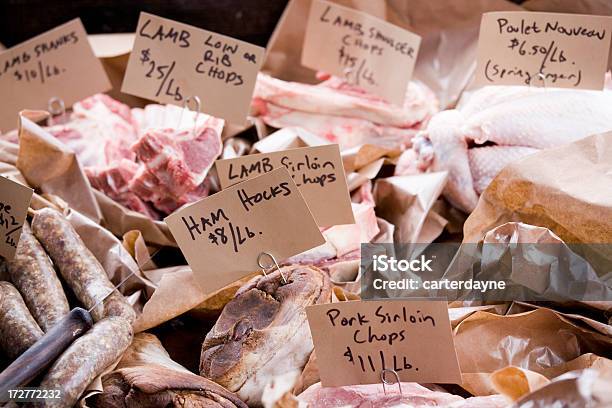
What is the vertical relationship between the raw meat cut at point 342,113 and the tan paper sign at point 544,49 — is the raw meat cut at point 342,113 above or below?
below

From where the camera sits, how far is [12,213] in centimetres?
153

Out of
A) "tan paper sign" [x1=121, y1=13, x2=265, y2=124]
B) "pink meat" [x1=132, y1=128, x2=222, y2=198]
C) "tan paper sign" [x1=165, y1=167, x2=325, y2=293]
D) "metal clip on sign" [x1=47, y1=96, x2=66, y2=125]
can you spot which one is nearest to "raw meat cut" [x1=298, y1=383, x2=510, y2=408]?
"tan paper sign" [x1=165, y1=167, x2=325, y2=293]

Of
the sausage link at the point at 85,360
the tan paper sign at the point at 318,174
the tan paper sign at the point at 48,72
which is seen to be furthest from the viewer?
the tan paper sign at the point at 48,72

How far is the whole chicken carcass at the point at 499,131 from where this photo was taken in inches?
74.7

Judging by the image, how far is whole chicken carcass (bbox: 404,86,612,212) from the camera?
190 cm

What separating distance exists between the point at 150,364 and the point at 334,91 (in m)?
1.25

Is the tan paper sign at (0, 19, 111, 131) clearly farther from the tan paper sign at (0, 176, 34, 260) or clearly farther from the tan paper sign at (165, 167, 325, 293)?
the tan paper sign at (165, 167, 325, 293)

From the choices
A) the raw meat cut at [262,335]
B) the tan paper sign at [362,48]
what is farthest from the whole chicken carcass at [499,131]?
the raw meat cut at [262,335]

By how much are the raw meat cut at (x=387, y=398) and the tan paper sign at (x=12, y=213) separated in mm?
651

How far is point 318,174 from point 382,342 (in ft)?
1.64

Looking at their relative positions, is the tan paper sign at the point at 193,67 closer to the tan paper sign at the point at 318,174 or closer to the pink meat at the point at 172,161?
the pink meat at the point at 172,161

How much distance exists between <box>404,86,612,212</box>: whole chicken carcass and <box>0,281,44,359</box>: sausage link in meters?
1.12

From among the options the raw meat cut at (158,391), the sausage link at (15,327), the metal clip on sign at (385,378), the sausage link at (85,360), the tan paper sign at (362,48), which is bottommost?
the metal clip on sign at (385,378)

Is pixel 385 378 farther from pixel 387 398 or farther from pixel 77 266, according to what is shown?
pixel 77 266
